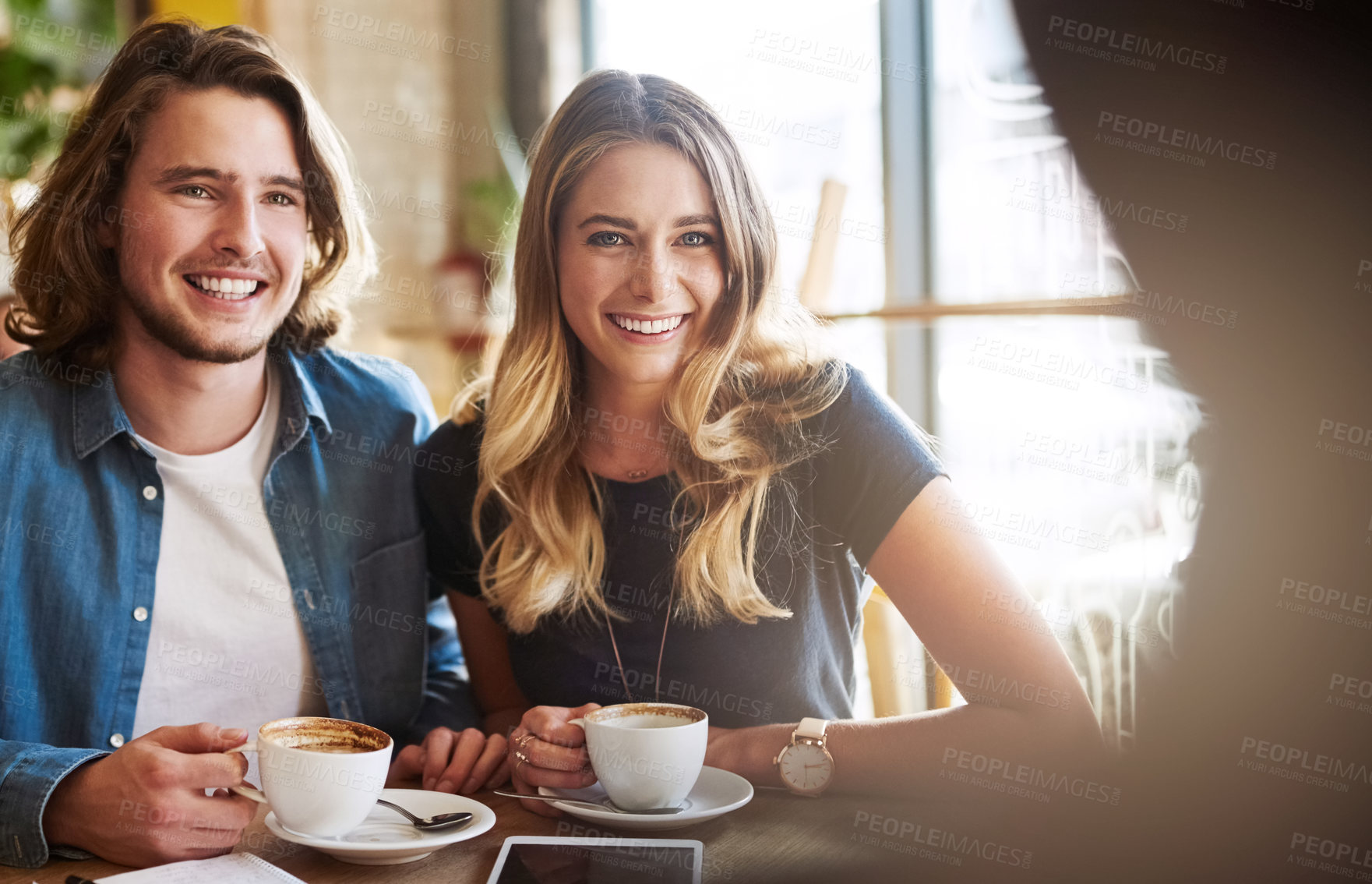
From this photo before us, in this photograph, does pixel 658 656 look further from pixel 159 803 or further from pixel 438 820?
pixel 159 803

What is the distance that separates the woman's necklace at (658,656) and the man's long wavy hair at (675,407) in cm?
1

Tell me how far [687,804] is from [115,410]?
98cm

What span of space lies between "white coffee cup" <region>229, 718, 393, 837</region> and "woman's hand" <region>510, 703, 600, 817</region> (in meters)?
0.18

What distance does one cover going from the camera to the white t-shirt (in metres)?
1.44

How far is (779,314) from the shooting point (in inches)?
60.9

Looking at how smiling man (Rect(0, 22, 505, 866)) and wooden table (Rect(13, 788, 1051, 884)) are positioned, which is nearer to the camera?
wooden table (Rect(13, 788, 1051, 884))

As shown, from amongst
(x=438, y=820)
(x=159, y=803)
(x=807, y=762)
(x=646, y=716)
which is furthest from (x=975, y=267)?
(x=159, y=803)

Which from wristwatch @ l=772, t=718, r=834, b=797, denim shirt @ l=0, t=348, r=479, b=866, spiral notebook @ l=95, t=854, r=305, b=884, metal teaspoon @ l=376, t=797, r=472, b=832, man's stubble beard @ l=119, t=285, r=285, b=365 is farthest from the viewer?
man's stubble beard @ l=119, t=285, r=285, b=365

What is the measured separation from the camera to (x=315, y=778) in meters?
0.89

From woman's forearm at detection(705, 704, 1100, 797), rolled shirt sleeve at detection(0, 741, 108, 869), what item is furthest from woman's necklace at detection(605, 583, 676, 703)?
rolled shirt sleeve at detection(0, 741, 108, 869)

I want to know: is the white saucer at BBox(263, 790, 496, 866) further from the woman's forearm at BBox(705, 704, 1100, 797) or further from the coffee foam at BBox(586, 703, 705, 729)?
the woman's forearm at BBox(705, 704, 1100, 797)

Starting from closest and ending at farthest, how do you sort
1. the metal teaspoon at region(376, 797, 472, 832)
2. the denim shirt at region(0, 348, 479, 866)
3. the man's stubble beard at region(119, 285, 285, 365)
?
the metal teaspoon at region(376, 797, 472, 832), the denim shirt at region(0, 348, 479, 866), the man's stubble beard at region(119, 285, 285, 365)

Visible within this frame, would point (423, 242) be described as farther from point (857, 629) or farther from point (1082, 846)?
point (1082, 846)

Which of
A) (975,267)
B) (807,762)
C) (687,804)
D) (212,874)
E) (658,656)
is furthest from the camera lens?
(975,267)
